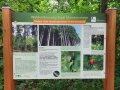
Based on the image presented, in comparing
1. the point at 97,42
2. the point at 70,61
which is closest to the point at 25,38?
the point at 70,61

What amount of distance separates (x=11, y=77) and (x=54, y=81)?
216 centimetres

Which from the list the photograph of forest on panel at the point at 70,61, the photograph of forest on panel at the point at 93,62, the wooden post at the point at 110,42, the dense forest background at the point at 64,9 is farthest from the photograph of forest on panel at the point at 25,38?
the dense forest background at the point at 64,9

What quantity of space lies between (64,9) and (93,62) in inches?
163

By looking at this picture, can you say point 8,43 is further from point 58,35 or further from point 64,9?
point 64,9

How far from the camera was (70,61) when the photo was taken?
5.62 meters

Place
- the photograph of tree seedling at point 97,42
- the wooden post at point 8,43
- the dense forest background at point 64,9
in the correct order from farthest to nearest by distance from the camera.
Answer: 1. the dense forest background at point 64,9
2. the photograph of tree seedling at point 97,42
3. the wooden post at point 8,43

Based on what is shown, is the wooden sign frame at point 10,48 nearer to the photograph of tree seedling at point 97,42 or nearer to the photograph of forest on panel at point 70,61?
the photograph of tree seedling at point 97,42

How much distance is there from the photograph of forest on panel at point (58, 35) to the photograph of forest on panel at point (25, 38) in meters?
0.12

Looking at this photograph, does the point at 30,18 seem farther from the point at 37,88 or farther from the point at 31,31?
the point at 37,88

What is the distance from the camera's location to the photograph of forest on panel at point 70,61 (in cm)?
559

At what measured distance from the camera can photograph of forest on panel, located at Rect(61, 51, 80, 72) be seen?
18.4 feet

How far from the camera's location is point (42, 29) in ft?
18.3

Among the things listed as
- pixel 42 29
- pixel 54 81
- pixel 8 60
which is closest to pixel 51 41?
pixel 42 29

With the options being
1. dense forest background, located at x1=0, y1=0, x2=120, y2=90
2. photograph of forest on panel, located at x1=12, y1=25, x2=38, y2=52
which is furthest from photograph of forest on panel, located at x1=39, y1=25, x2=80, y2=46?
dense forest background, located at x1=0, y1=0, x2=120, y2=90
